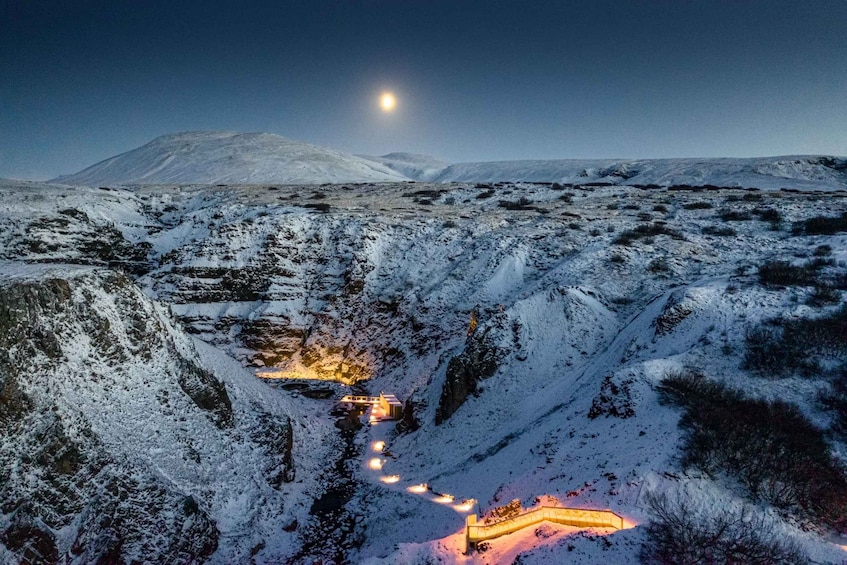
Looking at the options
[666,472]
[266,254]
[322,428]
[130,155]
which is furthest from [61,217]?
[130,155]

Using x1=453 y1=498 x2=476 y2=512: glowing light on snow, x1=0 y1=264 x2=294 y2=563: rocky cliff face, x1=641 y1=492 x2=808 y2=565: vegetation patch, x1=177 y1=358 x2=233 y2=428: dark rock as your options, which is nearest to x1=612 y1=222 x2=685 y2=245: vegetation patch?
x1=453 y1=498 x2=476 y2=512: glowing light on snow

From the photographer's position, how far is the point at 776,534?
11.4m

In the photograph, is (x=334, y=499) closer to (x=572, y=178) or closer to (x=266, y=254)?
(x=266, y=254)

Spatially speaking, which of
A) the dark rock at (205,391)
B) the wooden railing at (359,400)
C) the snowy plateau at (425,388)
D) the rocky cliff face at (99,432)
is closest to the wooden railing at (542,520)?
the snowy plateau at (425,388)

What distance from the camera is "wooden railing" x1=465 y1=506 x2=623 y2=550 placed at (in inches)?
493

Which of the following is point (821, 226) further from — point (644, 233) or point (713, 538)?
point (713, 538)

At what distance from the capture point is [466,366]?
2536 centimetres

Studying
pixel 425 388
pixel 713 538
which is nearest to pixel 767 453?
pixel 713 538

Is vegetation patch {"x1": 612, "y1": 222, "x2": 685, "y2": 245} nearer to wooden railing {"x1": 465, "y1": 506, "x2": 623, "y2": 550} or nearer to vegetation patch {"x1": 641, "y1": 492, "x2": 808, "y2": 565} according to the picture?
vegetation patch {"x1": 641, "y1": 492, "x2": 808, "y2": 565}

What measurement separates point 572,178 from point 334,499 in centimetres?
8784

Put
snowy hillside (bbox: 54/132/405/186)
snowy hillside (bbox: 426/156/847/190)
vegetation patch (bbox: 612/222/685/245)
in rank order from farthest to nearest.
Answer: snowy hillside (bbox: 54/132/405/186), snowy hillside (bbox: 426/156/847/190), vegetation patch (bbox: 612/222/685/245)

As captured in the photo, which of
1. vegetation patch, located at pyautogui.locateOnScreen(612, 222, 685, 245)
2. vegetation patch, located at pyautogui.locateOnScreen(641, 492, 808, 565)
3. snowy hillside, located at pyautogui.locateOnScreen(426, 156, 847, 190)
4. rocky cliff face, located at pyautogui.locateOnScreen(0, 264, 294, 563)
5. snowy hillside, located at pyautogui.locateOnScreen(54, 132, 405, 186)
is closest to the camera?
vegetation patch, located at pyautogui.locateOnScreen(641, 492, 808, 565)

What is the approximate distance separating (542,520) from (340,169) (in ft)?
327

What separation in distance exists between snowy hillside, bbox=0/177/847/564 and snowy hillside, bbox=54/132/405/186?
157 feet
